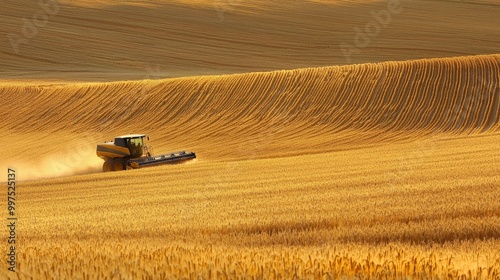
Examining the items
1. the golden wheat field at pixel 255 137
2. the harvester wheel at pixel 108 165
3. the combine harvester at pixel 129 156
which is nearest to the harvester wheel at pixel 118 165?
the combine harvester at pixel 129 156

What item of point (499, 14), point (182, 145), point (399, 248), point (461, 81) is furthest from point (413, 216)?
point (499, 14)

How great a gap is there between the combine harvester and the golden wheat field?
164cm

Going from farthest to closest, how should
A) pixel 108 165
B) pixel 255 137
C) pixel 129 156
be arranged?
pixel 255 137 → pixel 108 165 → pixel 129 156

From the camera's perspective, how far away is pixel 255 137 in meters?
28.1

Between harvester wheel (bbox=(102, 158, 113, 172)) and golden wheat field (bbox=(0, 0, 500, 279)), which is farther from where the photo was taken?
harvester wheel (bbox=(102, 158, 113, 172))

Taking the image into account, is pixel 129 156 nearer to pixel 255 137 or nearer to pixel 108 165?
pixel 108 165

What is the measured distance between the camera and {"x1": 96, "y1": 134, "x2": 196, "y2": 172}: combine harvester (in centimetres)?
2344

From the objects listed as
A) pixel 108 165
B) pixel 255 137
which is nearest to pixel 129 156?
pixel 108 165

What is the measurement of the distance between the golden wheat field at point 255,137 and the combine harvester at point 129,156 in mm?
1643

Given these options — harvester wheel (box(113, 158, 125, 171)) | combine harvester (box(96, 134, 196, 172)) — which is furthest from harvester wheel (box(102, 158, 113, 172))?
harvester wheel (box(113, 158, 125, 171))

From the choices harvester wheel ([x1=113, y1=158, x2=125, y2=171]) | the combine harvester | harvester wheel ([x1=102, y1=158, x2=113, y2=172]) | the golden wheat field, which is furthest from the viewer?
harvester wheel ([x1=102, y1=158, x2=113, y2=172])

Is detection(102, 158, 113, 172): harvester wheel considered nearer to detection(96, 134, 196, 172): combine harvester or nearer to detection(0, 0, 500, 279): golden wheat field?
detection(96, 134, 196, 172): combine harvester

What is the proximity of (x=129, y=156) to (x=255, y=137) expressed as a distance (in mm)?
5643

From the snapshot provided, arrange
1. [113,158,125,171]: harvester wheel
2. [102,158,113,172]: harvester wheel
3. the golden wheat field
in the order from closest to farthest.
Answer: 1. the golden wheat field
2. [113,158,125,171]: harvester wheel
3. [102,158,113,172]: harvester wheel
